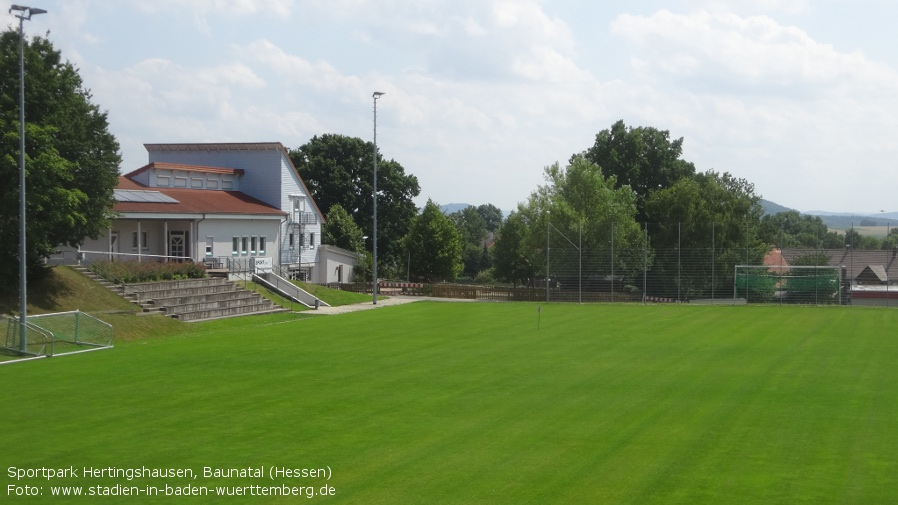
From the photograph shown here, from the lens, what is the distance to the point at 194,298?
37500 millimetres

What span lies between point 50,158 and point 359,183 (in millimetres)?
52501

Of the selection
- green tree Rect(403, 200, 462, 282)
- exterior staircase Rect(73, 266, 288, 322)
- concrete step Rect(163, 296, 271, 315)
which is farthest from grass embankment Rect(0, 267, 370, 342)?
green tree Rect(403, 200, 462, 282)

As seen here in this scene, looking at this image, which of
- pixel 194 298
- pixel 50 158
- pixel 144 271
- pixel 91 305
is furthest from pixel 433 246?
pixel 50 158

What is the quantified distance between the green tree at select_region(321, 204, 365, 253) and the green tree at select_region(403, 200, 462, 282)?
450cm

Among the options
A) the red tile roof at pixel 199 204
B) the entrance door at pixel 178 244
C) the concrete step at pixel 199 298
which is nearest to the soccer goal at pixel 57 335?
the concrete step at pixel 199 298

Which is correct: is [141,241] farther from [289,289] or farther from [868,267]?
[868,267]

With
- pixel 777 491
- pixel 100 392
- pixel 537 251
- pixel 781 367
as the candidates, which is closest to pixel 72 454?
pixel 100 392

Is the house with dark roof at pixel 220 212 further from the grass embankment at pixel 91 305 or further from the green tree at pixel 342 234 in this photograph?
the green tree at pixel 342 234

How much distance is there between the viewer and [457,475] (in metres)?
12.0

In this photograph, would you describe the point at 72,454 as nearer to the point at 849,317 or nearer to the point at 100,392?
the point at 100,392

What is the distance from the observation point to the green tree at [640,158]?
265 feet

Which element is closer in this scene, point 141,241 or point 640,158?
point 141,241

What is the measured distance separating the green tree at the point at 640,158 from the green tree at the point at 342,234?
23.0 meters

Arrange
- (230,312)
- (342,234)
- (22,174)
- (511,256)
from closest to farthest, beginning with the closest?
(22,174) < (230,312) < (342,234) < (511,256)
